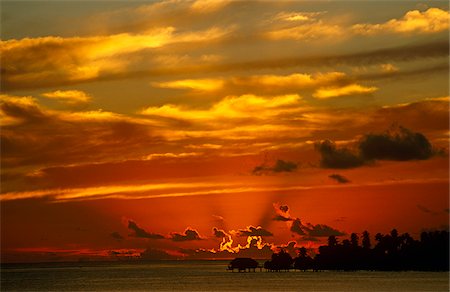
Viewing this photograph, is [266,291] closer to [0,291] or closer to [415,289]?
[415,289]

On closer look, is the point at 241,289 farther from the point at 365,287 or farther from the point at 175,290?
the point at 365,287

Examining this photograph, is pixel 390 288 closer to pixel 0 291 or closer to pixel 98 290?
pixel 98 290

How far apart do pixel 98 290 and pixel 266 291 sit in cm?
3800

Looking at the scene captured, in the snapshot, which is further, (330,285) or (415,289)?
(330,285)

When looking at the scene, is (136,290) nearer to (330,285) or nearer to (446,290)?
(330,285)

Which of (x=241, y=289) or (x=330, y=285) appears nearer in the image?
(x=241, y=289)

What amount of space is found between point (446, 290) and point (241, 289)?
47054mm

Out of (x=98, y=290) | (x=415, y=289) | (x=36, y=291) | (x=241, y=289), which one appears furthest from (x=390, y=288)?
(x=36, y=291)

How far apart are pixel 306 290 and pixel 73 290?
53.5 meters

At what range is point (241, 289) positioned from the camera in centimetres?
18675

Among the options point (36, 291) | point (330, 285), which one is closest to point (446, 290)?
point (330, 285)

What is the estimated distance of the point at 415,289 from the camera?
184500 mm

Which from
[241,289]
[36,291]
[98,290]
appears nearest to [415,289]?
[241,289]

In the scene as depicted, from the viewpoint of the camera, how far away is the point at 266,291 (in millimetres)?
177875
